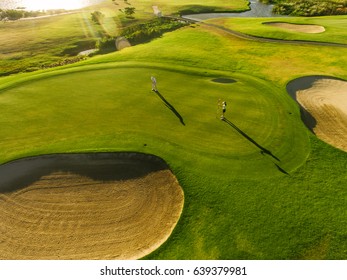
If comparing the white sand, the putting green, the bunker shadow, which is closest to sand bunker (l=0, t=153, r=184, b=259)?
the bunker shadow

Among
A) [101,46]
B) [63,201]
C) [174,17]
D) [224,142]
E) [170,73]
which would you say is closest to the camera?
[63,201]

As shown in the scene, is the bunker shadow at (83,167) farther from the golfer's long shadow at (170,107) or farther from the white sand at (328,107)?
the white sand at (328,107)

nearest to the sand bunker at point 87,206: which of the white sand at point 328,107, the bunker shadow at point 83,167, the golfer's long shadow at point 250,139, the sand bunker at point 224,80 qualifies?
the bunker shadow at point 83,167

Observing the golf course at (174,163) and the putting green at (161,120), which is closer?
the golf course at (174,163)

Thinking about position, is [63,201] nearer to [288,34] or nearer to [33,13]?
[288,34]

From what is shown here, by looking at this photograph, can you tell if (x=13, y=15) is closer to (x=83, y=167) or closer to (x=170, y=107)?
(x=170, y=107)

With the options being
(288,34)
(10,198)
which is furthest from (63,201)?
(288,34)
